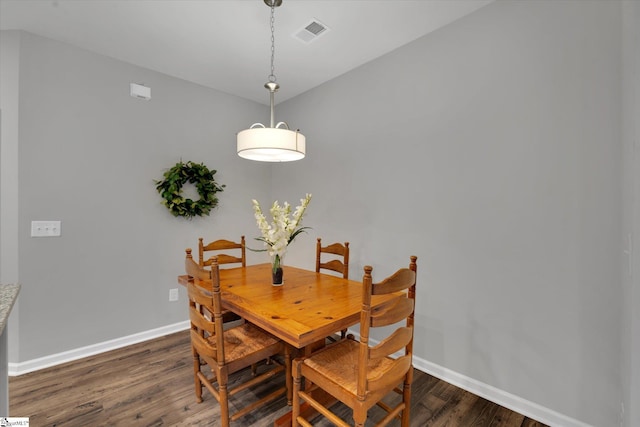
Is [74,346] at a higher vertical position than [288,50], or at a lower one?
lower

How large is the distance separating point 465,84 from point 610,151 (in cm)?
97

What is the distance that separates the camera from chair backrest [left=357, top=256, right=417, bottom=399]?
3.82ft

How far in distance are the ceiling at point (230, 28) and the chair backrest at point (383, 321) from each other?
6.30 ft

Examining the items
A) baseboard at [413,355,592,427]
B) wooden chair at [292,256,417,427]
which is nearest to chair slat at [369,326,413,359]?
wooden chair at [292,256,417,427]

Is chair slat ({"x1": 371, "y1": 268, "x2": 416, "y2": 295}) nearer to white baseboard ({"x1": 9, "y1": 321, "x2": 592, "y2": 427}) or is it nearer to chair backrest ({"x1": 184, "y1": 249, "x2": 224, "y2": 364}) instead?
chair backrest ({"x1": 184, "y1": 249, "x2": 224, "y2": 364})

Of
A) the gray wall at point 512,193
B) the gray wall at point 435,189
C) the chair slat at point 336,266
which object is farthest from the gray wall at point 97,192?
the gray wall at point 512,193

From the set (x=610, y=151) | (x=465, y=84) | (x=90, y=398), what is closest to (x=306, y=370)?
(x=90, y=398)

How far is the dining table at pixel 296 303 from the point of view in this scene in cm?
131

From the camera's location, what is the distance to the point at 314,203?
10.8 feet

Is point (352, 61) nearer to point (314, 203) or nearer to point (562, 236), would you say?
point (314, 203)

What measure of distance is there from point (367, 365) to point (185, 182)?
267 cm

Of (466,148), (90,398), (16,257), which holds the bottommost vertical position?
(90,398)

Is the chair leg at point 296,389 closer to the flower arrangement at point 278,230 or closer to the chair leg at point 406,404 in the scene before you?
the chair leg at point 406,404

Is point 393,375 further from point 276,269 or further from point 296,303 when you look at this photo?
point 276,269
